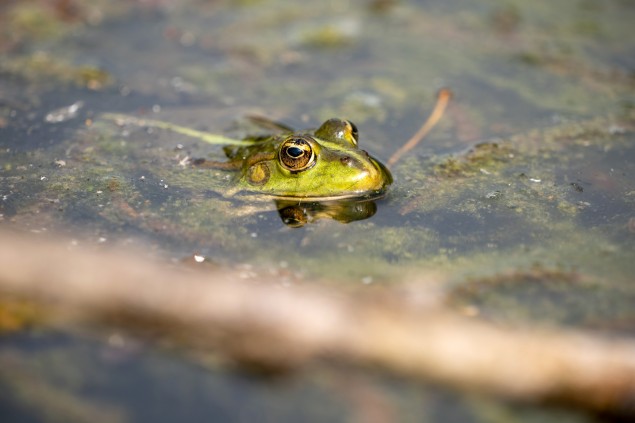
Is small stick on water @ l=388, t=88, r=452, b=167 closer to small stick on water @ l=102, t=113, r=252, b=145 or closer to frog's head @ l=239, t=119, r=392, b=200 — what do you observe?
frog's head @ l=239, t=119, r=392, b=200

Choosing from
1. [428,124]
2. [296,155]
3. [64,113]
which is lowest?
[64,113]

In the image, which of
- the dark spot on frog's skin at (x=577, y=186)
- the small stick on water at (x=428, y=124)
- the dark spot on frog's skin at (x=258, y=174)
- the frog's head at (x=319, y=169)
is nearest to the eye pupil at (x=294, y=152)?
the frog's head at (x=319, y=169)

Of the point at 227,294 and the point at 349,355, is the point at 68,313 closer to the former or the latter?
the point at 227,294

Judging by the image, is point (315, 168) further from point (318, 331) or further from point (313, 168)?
point (318, 331)

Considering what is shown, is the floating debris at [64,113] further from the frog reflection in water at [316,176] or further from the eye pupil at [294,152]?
the eye pupil at [294,152]

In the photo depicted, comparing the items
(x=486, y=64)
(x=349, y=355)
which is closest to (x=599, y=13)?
(x=486, y=64)

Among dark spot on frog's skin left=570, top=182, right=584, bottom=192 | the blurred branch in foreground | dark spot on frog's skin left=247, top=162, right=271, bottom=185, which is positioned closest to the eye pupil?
dark spot on frog's skin left=247, top=162, right=271, bottom=185

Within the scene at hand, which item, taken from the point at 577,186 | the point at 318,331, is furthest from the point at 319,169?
the point at 577,186
